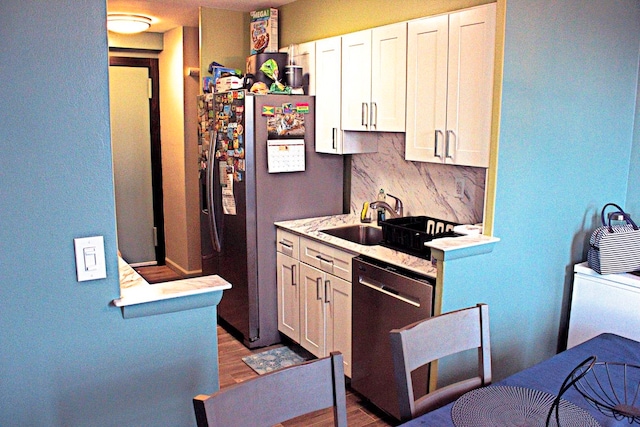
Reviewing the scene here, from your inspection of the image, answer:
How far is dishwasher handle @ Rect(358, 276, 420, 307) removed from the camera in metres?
2.68

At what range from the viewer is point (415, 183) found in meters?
3.56

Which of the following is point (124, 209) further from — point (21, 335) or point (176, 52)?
point (21, 335)

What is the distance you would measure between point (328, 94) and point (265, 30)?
3.48 ft

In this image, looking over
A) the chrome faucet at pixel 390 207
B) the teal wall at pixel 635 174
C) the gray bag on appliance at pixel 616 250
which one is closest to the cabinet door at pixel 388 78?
the chrome faucet at pixel 390 207

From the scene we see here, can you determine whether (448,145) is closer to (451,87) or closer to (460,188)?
(451,87)

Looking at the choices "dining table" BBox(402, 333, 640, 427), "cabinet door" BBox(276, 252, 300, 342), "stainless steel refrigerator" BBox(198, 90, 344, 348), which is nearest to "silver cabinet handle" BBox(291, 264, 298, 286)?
"cabinet door" BBox(276, 252, 300, 342)

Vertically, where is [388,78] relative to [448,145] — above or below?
above

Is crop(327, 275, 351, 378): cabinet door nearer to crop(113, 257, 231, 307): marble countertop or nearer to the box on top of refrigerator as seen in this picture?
crop(113, 257, 231, 307): marble countertop

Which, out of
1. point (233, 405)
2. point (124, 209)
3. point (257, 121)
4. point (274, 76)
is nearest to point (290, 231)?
point (257, 121)

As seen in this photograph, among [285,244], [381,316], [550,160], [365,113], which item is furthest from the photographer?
[285,244]

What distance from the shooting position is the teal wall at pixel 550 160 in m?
2.56

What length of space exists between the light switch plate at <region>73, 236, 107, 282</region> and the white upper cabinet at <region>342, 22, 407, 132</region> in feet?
6.21

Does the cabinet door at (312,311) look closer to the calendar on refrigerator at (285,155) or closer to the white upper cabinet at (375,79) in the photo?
the calendar on refrigerator at (285,155)


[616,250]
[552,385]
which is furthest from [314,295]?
[552,385]
